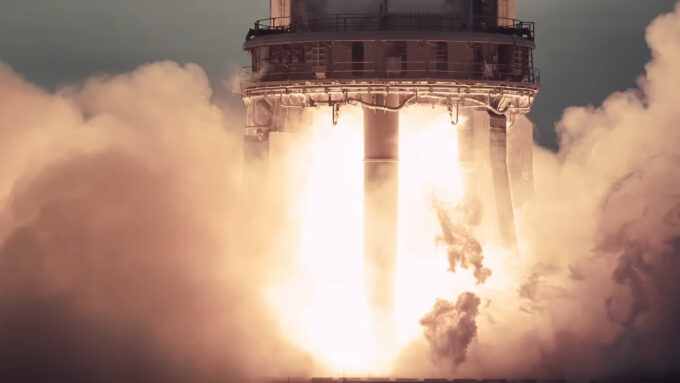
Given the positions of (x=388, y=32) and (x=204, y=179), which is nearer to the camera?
(x=388, y=32)

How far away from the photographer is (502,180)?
110 meters

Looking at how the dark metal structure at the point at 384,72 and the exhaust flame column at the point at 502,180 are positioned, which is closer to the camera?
the dark metal structure at the point at 384,72

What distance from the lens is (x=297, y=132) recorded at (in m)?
108

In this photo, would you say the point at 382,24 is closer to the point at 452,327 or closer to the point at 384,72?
the point at 384,72

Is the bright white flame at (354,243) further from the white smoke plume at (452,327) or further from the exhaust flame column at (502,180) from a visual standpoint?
the exhaust flame column at (502,180)

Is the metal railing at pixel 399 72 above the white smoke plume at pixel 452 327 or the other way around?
above

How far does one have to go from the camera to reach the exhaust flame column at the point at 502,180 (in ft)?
358

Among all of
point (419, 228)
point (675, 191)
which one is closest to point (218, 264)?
point (419, 228)

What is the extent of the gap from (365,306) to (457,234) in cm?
586

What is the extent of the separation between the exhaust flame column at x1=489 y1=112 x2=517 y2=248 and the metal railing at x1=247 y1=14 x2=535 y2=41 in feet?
15.6

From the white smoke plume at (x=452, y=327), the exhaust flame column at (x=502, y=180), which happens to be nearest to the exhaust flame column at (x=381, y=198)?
the white smoke plume at (x=452, y=327)

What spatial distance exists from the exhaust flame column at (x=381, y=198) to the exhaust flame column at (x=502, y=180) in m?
5.89

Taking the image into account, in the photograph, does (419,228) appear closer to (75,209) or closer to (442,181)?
(442,181)

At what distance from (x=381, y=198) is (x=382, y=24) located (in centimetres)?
862
